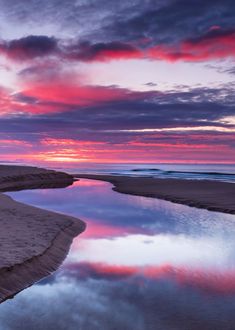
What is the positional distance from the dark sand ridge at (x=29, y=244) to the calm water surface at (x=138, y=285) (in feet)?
1.15

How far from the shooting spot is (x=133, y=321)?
24.6 ft

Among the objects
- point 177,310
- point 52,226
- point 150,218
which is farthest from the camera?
point 150,218

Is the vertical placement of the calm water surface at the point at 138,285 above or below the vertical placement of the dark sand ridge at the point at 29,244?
below

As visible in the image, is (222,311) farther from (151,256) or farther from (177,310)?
(151,256)

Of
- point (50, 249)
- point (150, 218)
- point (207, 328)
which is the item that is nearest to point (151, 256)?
point (50, 249)

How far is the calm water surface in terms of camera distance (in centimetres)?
754

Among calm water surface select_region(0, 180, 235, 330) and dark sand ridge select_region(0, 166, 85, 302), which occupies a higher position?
dark sand ridge select_region(0, 166, 85, 302)

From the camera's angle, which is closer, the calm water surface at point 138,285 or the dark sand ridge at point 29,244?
the calm water surface at point 138,285

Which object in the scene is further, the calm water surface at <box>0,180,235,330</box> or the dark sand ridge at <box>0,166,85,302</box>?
the dark sand ridge at <box>0,166,85,302</box>

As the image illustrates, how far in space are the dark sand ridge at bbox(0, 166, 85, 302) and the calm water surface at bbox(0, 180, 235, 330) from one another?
1.15 ft

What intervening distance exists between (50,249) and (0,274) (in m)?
3.37

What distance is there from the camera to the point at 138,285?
970 cm

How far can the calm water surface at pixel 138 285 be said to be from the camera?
7.54 meters

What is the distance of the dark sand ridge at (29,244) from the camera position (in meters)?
9.41
